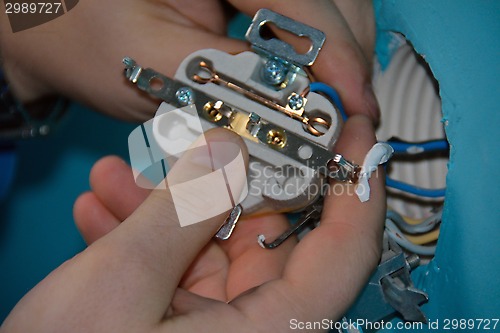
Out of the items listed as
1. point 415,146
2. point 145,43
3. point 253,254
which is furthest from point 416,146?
point 145,43

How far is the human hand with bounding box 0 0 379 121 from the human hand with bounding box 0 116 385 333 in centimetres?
8

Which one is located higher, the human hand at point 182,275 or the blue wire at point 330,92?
the blue wire at point 330,92

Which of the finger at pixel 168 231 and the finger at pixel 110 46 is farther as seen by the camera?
the finger at pixel 110 46

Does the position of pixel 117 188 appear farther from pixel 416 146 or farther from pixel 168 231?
pixel 416 146

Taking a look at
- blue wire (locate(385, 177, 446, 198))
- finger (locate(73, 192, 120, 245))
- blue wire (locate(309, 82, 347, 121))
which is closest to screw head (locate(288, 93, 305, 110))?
blue wire (locate(309, 82, 347, 121))

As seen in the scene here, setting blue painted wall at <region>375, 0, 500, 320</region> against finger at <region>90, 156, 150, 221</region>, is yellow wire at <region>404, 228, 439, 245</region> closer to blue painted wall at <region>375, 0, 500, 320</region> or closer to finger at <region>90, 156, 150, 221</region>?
blue painted wall at <region>375, 0, 500, 320</region>

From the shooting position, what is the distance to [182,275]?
23.3 inches

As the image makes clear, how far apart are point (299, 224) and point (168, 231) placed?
17 cm

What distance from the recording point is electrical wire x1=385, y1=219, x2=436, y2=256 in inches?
28.2

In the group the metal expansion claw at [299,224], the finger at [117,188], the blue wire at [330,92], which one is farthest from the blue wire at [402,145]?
the finger at [117,188]

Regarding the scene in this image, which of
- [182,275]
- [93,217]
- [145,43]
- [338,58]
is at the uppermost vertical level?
[338,58]

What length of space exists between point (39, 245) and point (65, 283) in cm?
74

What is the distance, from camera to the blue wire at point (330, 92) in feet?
2.28

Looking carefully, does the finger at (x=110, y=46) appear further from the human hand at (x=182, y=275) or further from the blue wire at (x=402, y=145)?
the human hand at (x=182, y=275)
